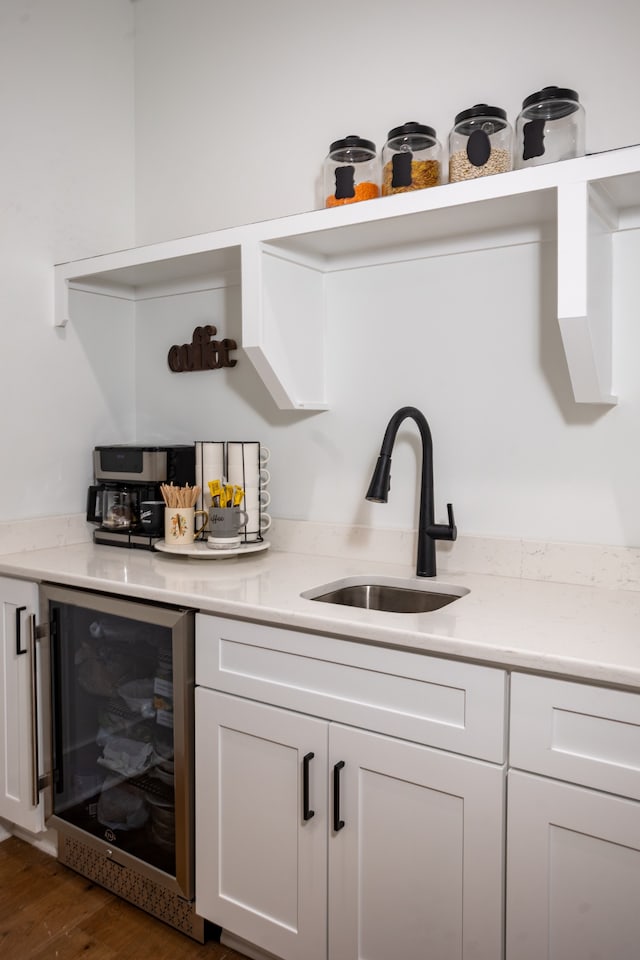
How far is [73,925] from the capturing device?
185 centimetres

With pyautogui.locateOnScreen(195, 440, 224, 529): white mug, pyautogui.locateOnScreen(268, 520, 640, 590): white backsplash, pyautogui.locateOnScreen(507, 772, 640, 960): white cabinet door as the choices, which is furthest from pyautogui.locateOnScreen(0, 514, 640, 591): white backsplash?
pyautogui.locateOnScreen(507, 772, 640, 960): white cabinet door

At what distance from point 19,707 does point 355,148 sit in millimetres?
1784

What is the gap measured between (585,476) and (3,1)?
219cm

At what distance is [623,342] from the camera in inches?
66.9

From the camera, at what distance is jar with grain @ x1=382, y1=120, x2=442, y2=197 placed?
1765 mm

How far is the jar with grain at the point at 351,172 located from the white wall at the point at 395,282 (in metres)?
0.18

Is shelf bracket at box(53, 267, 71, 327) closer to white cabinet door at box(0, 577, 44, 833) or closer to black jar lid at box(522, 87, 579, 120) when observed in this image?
white cabinet door at box(0, 577, 44, 833)

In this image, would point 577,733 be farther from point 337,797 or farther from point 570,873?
point 337,797

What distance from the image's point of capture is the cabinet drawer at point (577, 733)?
3.85 ft

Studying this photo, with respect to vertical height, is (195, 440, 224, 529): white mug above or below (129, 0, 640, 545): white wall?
below

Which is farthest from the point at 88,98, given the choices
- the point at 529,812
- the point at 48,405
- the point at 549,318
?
the point at 529,812

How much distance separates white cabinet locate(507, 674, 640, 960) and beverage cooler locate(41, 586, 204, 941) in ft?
2.57

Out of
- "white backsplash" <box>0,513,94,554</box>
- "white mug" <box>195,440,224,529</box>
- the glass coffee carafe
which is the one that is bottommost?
"white backsplash" <box>0,513,94,554</box>

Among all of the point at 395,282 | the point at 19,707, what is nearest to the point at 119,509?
the point at 19,707
